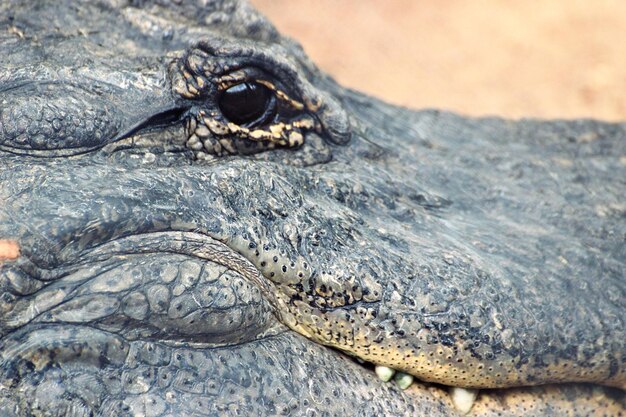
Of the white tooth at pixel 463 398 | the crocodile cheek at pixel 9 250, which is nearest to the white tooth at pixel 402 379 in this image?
the white tooth at pixel 463 398

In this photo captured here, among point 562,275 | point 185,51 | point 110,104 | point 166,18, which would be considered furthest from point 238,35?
point 562,275

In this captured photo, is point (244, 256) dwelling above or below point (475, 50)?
below

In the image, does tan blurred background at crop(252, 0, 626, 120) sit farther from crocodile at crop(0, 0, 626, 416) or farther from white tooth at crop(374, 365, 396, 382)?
white tooth at crop(374, 365, 396, 382)

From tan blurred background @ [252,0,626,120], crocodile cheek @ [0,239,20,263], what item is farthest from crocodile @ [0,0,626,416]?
tan blurred background @ [252,0,626,120]

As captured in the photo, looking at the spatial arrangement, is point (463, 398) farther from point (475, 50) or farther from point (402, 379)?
point (475, 50)

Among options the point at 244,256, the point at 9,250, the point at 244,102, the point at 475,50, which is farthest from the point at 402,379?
the point at 475,50

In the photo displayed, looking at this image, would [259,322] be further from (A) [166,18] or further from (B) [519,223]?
(A) [166,18]
